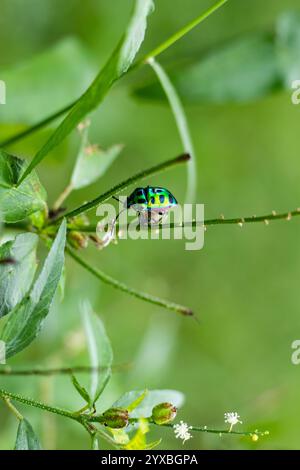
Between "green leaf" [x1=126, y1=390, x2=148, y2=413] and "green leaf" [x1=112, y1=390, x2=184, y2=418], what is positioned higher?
"green leaf" [x1=112, y1=390, x2=184, y2=418]

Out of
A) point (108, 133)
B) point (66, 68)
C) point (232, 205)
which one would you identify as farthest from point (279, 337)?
point (66, 68)

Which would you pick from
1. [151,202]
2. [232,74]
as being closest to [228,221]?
[151,202]

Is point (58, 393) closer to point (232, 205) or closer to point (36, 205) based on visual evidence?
point (36, 205)

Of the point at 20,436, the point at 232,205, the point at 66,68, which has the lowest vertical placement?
the point at 20,436

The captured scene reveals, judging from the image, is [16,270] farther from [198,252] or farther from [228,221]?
[198,252]

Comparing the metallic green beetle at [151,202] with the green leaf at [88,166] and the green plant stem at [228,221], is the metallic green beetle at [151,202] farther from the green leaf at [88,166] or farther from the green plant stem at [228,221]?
the green leaf at [88,166]

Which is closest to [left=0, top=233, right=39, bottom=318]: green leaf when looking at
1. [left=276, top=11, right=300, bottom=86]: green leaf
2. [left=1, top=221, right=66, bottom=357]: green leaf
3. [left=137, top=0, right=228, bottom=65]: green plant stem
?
[left=1, top=221, right=66, bottom=357]: green leaf

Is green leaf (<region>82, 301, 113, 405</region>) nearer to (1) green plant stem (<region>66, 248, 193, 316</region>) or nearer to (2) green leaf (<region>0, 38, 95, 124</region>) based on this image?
(1) green plant stem (<region>66, 248, 193, 316</region>)
